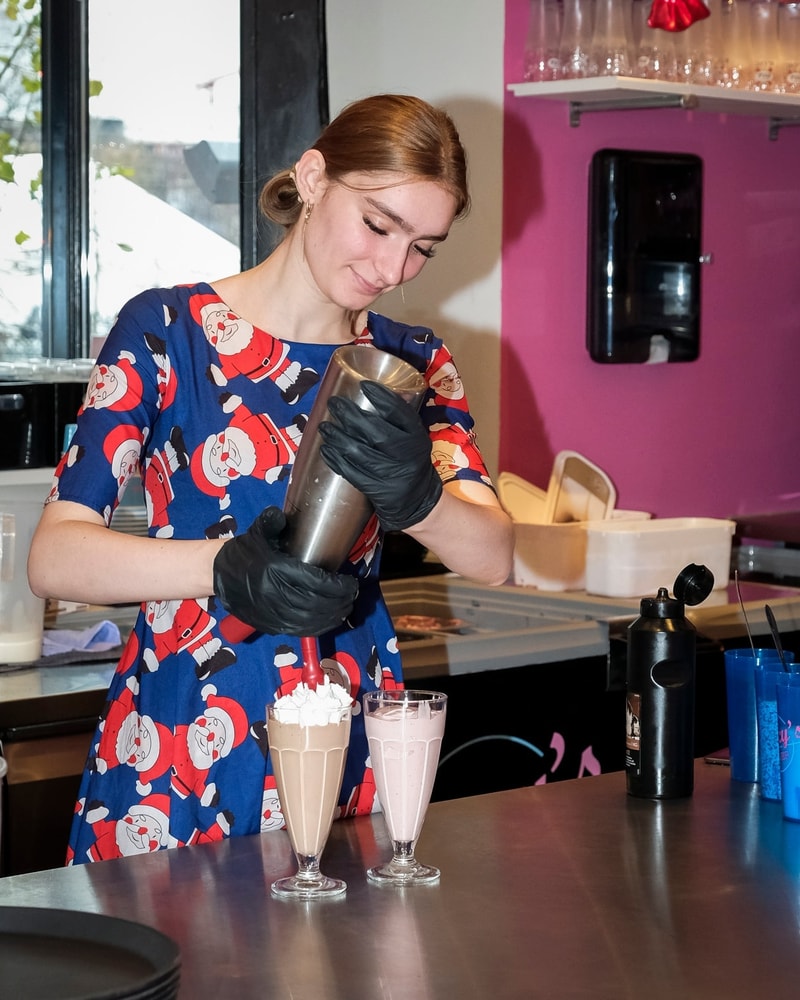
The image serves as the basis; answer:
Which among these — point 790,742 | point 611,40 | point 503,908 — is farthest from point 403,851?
point 611,40

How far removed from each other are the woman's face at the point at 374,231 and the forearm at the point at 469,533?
26 cm

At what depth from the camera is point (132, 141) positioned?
11.1 ft

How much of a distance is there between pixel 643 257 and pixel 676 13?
0.78 meters

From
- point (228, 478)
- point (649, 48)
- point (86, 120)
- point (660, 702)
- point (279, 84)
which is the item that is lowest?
point (660, 702)

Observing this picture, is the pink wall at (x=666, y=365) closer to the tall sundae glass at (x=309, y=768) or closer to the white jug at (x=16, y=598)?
the white jug at (x=16, y=598)

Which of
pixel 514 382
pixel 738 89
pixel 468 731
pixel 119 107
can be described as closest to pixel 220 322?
pixel 468 731

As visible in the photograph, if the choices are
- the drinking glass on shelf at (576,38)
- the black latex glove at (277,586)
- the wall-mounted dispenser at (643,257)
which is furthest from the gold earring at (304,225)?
the wall-mounted dispenser at (643,257)

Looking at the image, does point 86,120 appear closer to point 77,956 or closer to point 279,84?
point 279,84

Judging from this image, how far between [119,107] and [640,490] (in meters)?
1.73

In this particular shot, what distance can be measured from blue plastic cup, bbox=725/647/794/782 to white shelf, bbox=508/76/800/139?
2.02 meters

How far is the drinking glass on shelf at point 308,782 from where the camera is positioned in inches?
52.7

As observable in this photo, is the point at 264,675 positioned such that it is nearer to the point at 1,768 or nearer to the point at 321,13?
the point at 1,768

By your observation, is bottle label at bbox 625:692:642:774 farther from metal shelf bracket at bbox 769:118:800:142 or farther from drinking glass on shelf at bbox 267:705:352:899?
metal shelf bracket at bbox 769:118:800:142

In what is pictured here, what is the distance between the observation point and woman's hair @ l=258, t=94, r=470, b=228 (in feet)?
5.64
